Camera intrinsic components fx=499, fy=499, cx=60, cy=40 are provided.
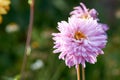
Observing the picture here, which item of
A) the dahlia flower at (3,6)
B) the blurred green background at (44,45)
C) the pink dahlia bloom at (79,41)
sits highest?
the blurred green background at (44,45)

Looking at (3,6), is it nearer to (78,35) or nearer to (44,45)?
(78,35)

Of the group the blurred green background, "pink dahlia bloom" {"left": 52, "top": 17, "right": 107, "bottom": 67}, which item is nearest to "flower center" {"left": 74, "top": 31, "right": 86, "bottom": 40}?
"pink dahlia bloom" {"left": 52, "top": 17, "right": 107, "bottom": 67}

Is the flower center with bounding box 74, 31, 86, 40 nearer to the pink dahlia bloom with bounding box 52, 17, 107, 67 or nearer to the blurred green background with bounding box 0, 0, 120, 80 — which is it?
the pink dahlia bloom with bounding box 52, 17, 107, 67

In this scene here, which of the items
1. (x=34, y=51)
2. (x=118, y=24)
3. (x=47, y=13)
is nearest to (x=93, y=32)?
(x=34, y=51)

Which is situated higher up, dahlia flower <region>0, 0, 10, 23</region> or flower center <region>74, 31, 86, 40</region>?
dahlia flower <region>0, 0, 10, 23</region>

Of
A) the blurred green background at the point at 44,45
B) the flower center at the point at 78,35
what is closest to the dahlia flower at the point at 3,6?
the flower center at the point at 78,35

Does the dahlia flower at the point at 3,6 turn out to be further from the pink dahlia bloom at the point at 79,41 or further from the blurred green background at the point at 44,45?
the blurred green background at the point at 44,45
